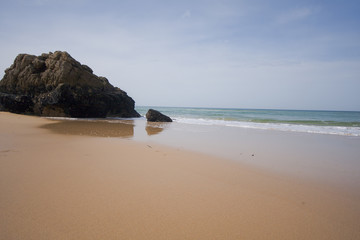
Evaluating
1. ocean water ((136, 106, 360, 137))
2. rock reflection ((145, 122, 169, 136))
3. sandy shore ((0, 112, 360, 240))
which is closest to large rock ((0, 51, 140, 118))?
ocean water ((136, 106, 360, 137))

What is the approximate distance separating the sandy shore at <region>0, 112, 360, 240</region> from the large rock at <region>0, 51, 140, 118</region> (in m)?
14.7

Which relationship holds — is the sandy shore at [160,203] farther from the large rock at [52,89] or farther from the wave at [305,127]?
the large rock at [52,89]

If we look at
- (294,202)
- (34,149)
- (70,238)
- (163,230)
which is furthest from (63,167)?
(294,202)

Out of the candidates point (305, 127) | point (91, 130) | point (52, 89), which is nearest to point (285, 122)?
point (305, 127)

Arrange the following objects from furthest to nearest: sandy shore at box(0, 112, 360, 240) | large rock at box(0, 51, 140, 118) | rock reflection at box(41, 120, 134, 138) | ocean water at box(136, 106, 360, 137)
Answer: large rock at box(0, 51, 140, 118), ocean water at box(136, 106, 360, 137), rock reflection at box(41, 120, 134, 138), sandy shore at box(0, 112, 360, 240)

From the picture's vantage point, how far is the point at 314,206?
96.3 inches

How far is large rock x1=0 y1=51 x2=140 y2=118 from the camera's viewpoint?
1678cm

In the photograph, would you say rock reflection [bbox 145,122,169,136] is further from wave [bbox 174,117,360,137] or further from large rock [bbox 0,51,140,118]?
large rock [bbox 0,51,140,118]

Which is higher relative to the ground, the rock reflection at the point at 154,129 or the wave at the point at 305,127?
the wave at the point at 305,127

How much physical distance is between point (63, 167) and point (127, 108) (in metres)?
18.4

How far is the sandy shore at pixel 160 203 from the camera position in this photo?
1846mm

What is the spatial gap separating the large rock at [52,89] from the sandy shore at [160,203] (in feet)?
48.2

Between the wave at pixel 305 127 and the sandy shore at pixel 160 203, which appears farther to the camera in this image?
the wave at pixel 305 127

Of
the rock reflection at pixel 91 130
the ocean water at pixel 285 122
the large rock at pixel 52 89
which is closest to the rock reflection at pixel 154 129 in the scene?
the rock reflection at pixel 91 130
